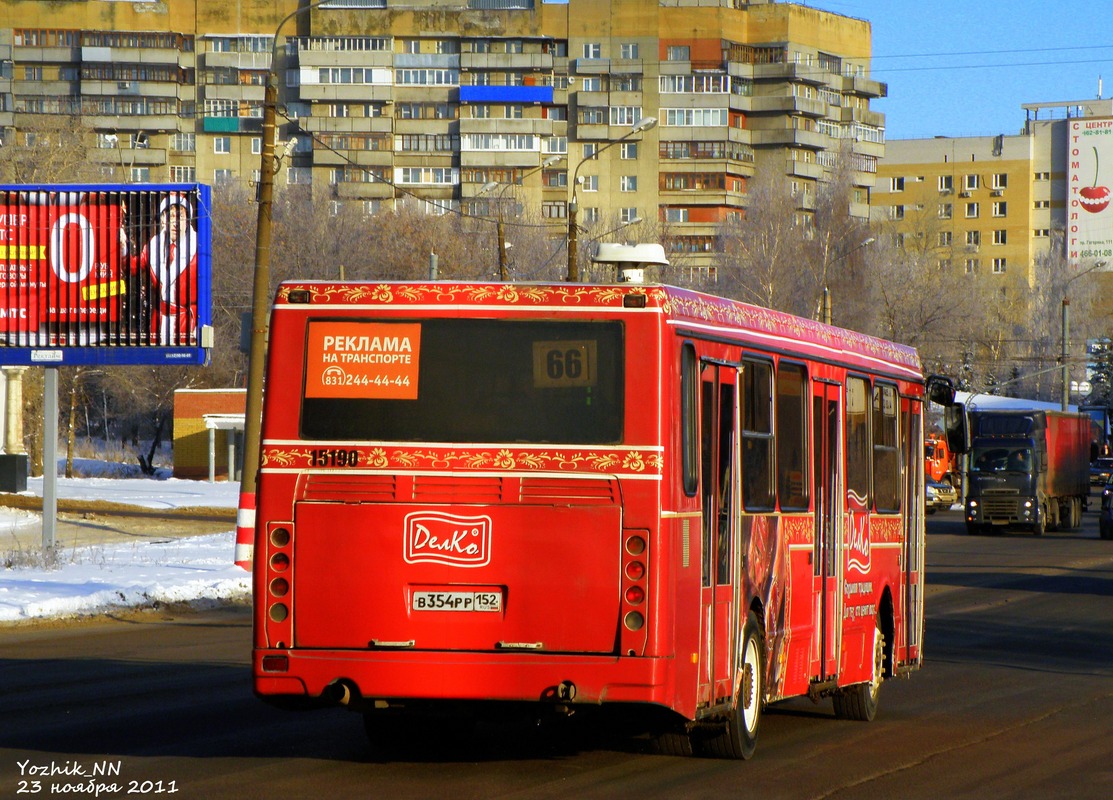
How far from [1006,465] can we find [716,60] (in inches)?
3522

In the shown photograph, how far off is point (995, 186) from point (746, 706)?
16005cm

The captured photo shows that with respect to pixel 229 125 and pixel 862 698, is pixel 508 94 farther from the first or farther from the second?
pixel 862 698

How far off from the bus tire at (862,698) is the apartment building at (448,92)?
10962 cm

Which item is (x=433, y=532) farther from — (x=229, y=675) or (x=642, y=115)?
(x=642, y=115)

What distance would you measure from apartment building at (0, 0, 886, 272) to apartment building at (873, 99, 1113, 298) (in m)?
31.5

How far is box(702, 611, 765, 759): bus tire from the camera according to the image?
1010 cm

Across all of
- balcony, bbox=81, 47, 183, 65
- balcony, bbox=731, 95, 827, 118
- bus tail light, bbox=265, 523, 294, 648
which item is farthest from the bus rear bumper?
balcony, bbox=731, 95, 827, 118

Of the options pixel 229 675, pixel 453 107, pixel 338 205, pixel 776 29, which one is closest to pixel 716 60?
pixel 776 29

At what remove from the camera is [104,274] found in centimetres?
2881

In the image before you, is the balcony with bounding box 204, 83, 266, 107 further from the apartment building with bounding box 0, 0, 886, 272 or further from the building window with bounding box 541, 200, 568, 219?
the building window with bounding box 541, 200, 568, 219

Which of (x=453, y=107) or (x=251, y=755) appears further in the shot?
(x=453, y=107)

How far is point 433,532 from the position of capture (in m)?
9.13

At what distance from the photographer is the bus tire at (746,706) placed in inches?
398

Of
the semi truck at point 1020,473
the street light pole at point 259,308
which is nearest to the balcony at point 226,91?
the semi truck at point 1020,473
